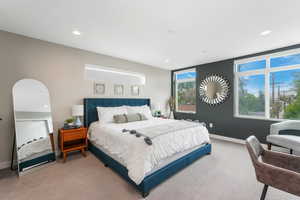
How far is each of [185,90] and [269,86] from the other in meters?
2.71

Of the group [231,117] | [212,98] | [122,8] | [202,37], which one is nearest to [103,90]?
[122,8]

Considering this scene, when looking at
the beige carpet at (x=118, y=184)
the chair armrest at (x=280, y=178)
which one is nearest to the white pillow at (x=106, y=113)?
the beige carpet at (x=118, y=184)

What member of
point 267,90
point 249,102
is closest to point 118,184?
point 249,102

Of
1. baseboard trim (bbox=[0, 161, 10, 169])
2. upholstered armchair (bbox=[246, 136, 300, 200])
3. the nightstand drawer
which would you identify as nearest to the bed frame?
the nightstand drawer

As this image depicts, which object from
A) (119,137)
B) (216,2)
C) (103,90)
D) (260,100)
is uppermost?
(216,2)

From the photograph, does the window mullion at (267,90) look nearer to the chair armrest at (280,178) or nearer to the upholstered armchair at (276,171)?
the upholstered armchair at (276,171)

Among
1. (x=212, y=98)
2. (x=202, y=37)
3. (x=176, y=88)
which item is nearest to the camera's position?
(x=202, y=37)

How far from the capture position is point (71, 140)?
2.96m

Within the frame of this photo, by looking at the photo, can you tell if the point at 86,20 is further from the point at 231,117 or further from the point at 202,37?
the point at 231,117

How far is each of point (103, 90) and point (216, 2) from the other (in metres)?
3.25

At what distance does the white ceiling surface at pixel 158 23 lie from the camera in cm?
183

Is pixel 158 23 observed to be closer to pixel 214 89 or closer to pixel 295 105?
pixel 214 89

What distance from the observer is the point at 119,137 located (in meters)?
2.27

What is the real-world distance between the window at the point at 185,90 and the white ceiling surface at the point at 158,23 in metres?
2.08
